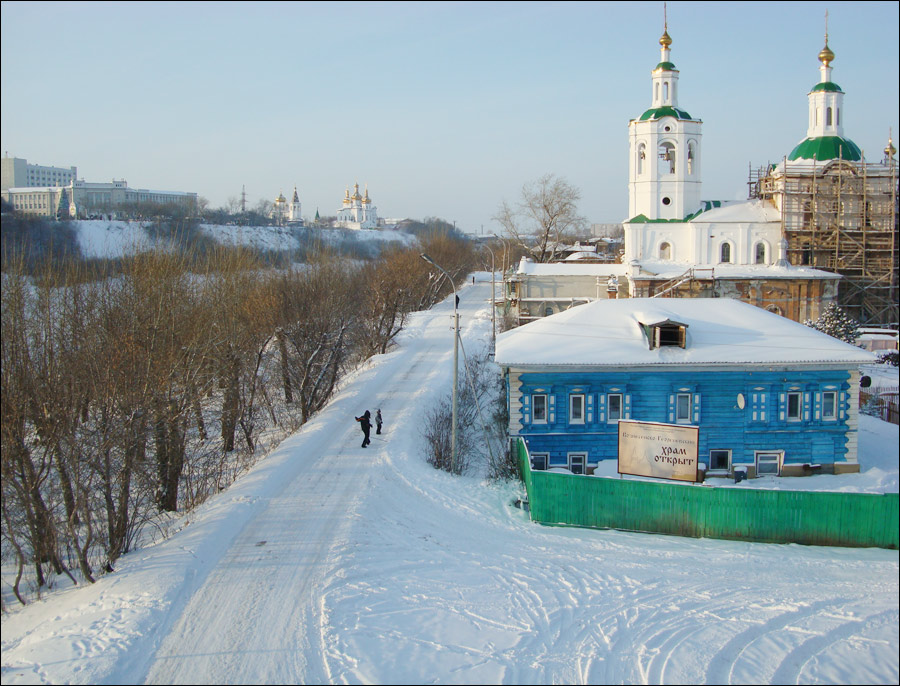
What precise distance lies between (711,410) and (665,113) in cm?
2820

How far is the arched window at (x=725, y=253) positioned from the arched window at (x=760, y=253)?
4.44 feet

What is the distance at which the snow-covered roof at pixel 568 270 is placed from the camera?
3891 cm

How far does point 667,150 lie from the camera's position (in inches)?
1612

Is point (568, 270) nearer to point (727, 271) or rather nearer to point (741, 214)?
point (727, 271)

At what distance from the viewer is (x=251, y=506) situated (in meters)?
13.0

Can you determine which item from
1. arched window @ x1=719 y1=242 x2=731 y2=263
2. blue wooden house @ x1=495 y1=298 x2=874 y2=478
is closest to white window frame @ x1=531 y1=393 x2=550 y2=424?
blue wooden house @ x1=495 y1=298 x2=874 y2=478

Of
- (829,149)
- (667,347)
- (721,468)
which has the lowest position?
(721,468)

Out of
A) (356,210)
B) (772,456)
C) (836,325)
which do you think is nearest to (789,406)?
(772,456)

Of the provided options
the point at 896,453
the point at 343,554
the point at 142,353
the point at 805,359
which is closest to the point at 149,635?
the point at 343,554

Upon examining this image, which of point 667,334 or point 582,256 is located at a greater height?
point 582,256

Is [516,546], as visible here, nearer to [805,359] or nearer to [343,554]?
[343,554]

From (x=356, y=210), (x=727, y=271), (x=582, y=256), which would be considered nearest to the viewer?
(x=727, y=271)

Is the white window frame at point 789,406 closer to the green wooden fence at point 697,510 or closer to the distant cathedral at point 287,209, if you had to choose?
the green wooden fence at point 697,510

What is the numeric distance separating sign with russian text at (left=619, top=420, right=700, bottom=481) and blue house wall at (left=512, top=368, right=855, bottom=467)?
3.42m
